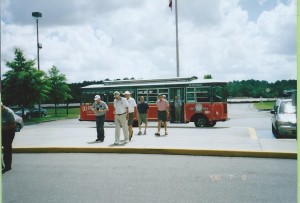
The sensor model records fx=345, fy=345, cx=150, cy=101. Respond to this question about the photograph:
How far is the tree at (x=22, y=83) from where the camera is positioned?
99.8ft

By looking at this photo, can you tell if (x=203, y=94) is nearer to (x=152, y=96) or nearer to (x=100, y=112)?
(x=152, y=96)

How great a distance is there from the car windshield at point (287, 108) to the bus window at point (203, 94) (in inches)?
184

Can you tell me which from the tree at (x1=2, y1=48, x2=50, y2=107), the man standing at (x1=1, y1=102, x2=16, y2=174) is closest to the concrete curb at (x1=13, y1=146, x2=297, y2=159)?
the man standing at (x1=1, y1=102, x2=16, y2=174)

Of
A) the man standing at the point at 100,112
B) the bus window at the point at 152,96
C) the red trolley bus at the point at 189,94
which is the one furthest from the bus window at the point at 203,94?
the man standing at the point at 100,112

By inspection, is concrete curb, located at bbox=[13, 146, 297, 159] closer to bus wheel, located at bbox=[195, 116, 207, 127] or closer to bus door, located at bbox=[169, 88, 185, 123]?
bus door, located at bbox=[169, 88, 185, 123]

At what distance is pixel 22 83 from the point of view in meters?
30.3

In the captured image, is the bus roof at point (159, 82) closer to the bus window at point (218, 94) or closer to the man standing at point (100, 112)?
the bus window at point (218, 94)

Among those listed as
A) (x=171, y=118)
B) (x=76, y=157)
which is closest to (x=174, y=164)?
(x=76, y=157)

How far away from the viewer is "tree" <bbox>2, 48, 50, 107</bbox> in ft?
99.8

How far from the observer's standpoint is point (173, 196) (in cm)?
523

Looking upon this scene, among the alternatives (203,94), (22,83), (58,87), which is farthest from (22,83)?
(203,94)

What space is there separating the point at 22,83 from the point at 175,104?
697 inches

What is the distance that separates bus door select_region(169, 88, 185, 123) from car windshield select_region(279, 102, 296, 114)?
5698 millimetres

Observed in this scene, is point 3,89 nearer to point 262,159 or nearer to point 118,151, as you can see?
point 118,151
